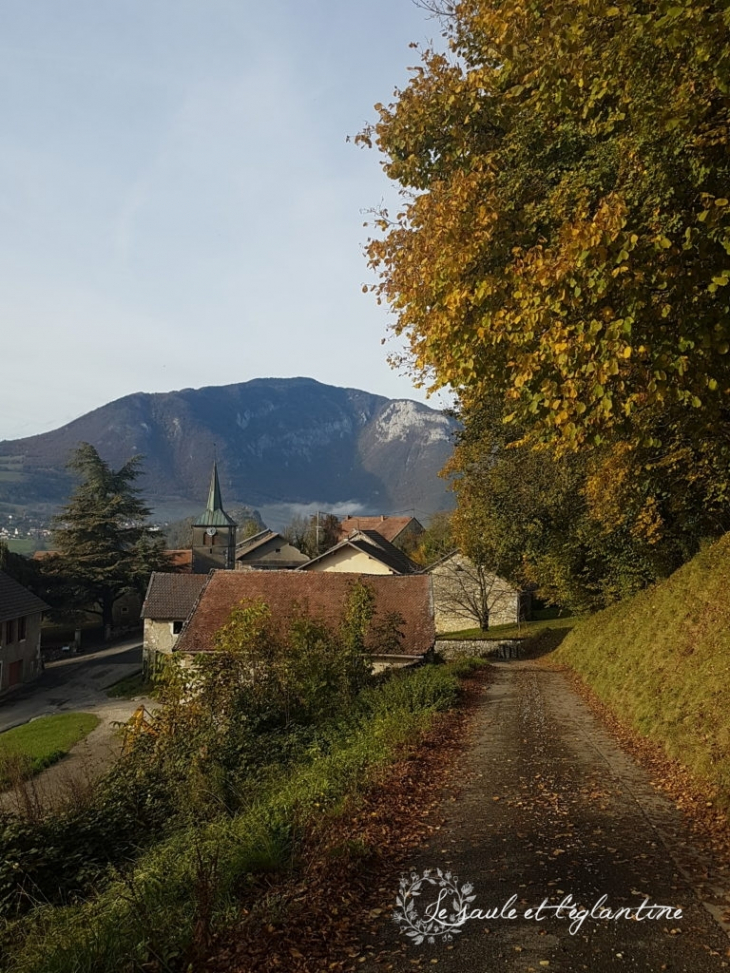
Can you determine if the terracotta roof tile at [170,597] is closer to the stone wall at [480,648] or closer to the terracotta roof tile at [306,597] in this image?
the terracotta roof tile at [306,597]

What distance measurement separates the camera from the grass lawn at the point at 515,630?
44062 millimetres

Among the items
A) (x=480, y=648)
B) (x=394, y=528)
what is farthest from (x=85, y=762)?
(x=394, y=528)

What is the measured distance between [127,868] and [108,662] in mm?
46620

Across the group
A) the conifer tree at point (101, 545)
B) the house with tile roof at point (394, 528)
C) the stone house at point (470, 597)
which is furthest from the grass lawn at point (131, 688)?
the house with tile roof at point (394, 528)

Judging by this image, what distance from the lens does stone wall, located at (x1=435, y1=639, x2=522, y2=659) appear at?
3997cm

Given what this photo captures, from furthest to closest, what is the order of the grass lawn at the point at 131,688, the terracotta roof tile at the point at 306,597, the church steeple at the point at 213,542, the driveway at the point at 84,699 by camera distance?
the church steeple at the point at 213,542 → the grass lawn at the point at 131,688 → the terracotta roof tile at the point at 306,597 → the driveway at the point at 84,699

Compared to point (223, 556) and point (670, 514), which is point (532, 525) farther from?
point (223, 556)

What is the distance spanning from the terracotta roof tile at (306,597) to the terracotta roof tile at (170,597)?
15.2 metres

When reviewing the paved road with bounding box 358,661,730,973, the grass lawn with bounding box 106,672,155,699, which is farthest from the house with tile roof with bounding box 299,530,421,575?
the paved road with bounding box 358,661,730,973

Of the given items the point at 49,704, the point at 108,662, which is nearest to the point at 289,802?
the point at 49,704

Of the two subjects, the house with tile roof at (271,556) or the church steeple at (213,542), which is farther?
the church steeple at (213,542)

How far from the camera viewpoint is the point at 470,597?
51.0m

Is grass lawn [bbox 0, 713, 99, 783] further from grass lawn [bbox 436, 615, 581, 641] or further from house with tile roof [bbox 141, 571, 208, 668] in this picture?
grass lawn [bbox 436, 615, 581, 641]

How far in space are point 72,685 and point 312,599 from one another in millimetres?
24200
